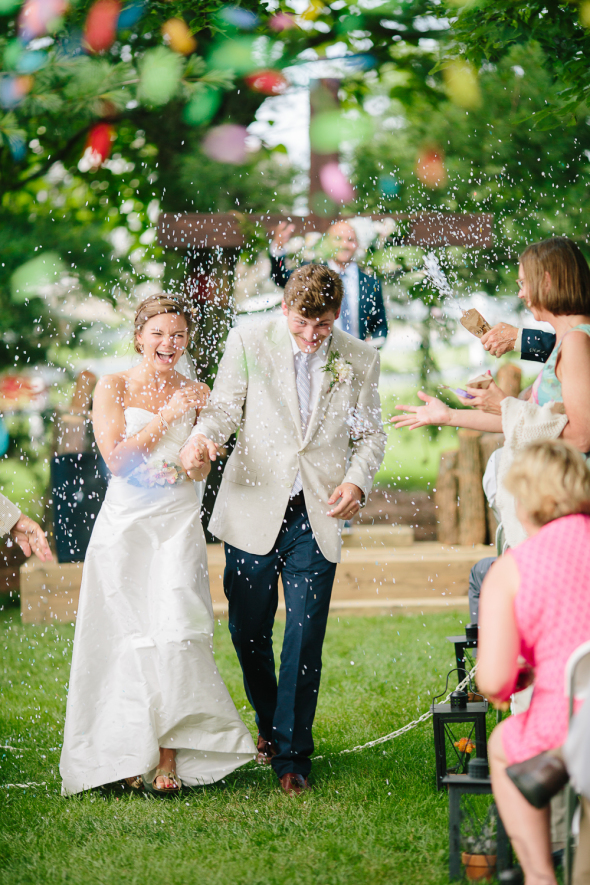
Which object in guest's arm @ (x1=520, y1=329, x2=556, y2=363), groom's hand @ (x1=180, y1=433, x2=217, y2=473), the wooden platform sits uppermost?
guest's arm @ (x1=520, y1=329, x2=556, y2=363)

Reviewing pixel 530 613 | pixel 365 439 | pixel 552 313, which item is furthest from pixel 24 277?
pixel 530 613

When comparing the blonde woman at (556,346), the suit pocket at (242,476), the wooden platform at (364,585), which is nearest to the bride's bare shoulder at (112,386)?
the suit pocket at (242,476)

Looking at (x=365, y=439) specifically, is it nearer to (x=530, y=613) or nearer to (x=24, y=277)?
(x=530, y=613)

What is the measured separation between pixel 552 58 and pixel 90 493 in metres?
5.25

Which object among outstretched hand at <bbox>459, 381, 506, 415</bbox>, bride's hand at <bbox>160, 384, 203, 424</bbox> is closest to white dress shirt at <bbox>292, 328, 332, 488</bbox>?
bride's hand at <bbox>160, 384, 203, 424</bbox>

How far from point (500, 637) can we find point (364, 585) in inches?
210

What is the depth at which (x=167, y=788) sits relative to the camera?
153 inches

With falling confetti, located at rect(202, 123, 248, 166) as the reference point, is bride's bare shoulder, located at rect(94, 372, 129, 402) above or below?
below

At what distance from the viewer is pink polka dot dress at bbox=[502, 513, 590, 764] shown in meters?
2.49

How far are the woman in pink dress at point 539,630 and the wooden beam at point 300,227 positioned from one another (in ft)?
12.3

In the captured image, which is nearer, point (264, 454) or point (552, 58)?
point (264, 454)

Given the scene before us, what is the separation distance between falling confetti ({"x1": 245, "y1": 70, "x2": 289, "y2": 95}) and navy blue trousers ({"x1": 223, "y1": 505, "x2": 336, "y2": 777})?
5.71 m

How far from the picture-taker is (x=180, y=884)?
309cm

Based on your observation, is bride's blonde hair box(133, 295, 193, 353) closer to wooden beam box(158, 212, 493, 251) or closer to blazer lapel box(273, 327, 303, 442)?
blazer lapel box(273, 327, 303, 442)
